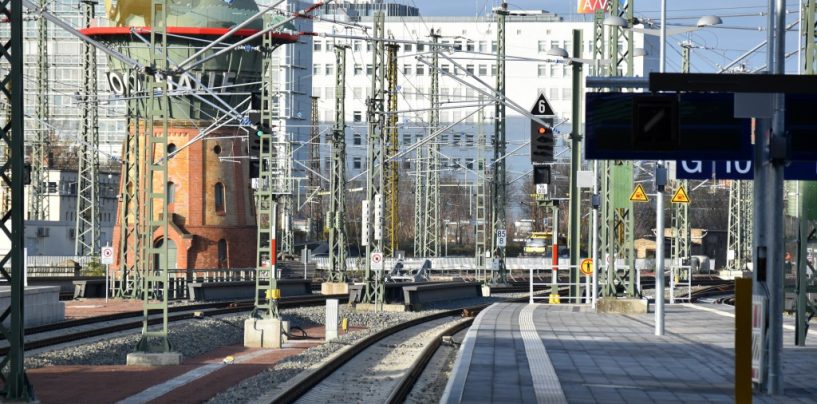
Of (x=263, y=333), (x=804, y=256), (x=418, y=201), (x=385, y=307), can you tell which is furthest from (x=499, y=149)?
(x=804, y=256)

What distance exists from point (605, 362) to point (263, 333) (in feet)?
44.5

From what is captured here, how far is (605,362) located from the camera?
2334 centimetres

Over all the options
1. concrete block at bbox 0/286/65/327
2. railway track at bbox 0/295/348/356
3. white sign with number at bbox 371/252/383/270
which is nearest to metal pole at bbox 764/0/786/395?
railway track at bbox 0/295/348/356

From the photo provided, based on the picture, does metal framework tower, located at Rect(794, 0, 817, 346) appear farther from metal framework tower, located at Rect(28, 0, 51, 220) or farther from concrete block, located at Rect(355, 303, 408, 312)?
metal framework tower, located at Rect(28, 0, 51, 220)

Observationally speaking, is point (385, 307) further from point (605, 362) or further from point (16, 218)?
point (16, 218)

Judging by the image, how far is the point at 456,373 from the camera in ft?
67.5

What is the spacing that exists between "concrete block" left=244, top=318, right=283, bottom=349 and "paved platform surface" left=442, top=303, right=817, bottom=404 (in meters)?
4.82

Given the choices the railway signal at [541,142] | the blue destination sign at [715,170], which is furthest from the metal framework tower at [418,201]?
the blue destination sign at [715,170]

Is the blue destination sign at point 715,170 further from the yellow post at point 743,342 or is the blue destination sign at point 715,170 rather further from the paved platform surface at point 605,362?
the yellow post at point 743,342

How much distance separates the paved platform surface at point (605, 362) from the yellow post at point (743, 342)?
294 cm

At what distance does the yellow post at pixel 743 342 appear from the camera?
47.4ft

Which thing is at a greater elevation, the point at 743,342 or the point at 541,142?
the point at 541,142

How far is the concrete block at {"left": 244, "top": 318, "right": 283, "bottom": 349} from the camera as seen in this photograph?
34.9 meters

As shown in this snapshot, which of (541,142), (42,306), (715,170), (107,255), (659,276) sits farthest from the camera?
(107,255)
